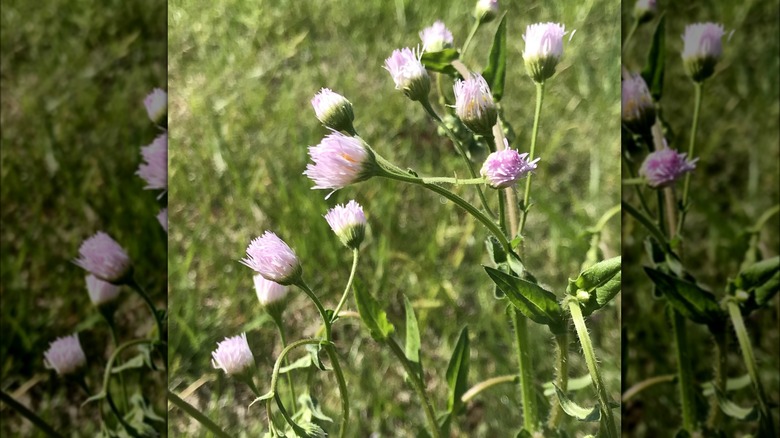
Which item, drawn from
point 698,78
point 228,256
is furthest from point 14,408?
point 698,78

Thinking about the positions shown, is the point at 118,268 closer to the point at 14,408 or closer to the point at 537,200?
the point at 14,408

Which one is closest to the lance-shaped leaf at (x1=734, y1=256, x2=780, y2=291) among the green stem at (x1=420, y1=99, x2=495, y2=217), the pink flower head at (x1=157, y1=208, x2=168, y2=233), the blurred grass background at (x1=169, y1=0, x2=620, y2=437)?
the blurred grass background at (x1=169, y1=0, x2=620, y2=437)

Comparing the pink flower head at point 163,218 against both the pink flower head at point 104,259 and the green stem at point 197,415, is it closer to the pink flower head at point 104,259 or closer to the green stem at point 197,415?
the pink flower head at point 104,259

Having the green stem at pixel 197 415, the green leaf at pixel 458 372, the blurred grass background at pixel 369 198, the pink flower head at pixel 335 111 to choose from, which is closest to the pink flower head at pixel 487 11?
the blurred grass background at pixel 369 198

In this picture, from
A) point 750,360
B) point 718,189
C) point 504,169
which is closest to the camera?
point 504,169

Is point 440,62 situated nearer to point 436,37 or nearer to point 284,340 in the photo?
point 436,37

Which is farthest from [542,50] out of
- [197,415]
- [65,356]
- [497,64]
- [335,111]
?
[65,356]
